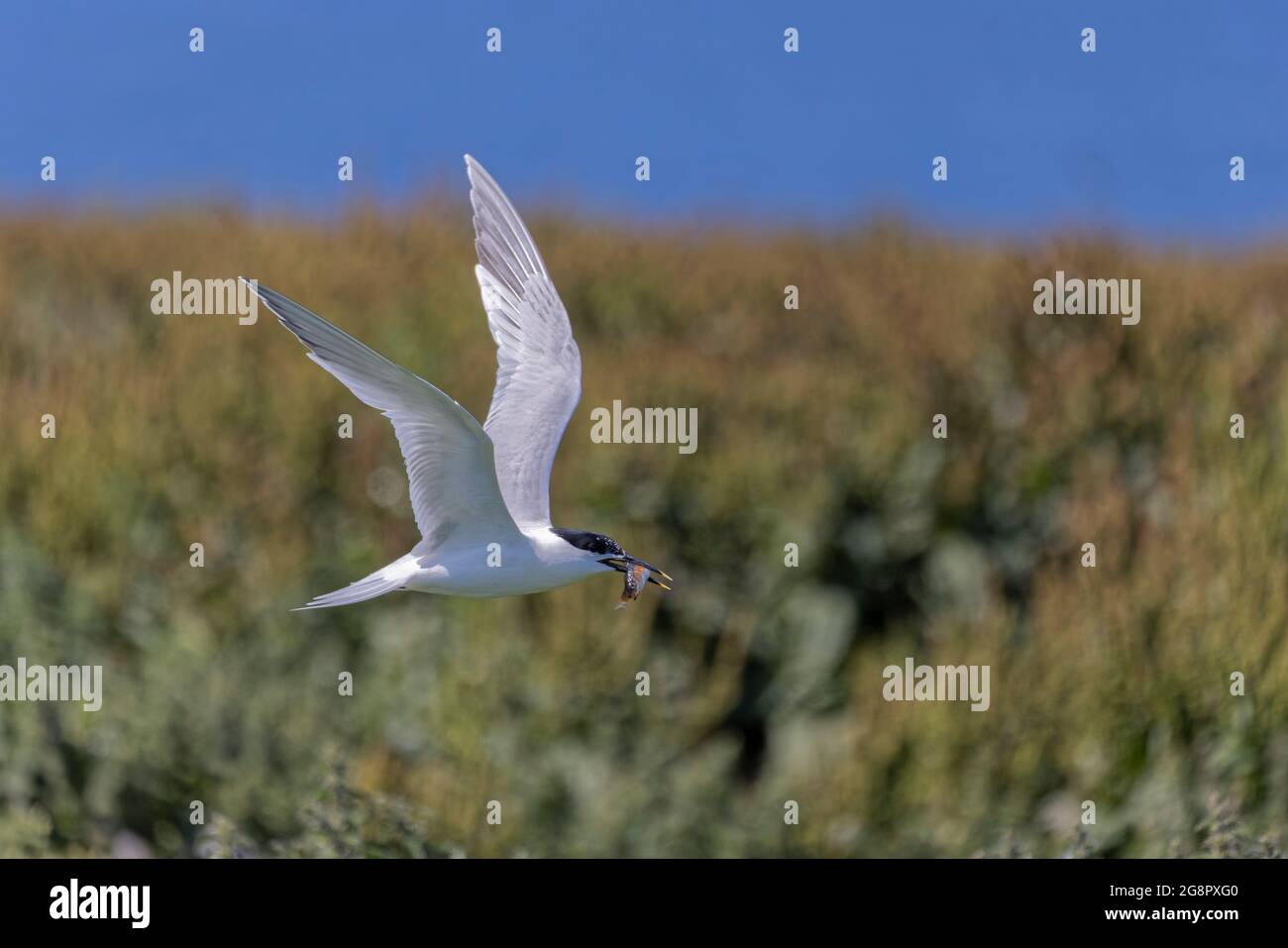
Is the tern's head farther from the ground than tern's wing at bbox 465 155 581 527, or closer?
closer

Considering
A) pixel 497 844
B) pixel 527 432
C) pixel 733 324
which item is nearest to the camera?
pixel 527 432

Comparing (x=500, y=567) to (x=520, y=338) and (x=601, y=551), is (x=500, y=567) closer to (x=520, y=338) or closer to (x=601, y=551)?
(x=601, y=551)

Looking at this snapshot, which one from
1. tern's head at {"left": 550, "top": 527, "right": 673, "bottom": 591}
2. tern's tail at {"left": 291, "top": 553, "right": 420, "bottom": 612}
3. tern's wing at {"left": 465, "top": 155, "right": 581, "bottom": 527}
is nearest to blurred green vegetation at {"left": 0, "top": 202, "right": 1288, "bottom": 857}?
tern's wing at {"left": 465, "top": 155, "right": 581, "bottom": 527}

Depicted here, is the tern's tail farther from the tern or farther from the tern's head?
the tern's head

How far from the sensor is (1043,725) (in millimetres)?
6207

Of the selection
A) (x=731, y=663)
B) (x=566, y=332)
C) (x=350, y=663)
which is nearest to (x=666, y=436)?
(x=731, y=663)

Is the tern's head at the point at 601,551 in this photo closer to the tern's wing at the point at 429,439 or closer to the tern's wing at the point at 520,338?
the tern's wing at the point at 429,439

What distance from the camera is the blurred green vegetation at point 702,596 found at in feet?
19.9

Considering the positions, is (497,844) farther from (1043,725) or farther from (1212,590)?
(1212,590)

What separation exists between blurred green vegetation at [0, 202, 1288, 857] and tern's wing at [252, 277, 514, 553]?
1.63 metres

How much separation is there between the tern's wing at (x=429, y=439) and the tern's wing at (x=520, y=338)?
618 millimetres

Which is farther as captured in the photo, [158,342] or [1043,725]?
[158,342]

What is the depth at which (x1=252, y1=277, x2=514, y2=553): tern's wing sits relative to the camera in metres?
3.44

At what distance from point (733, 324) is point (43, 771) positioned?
5.26 metres
